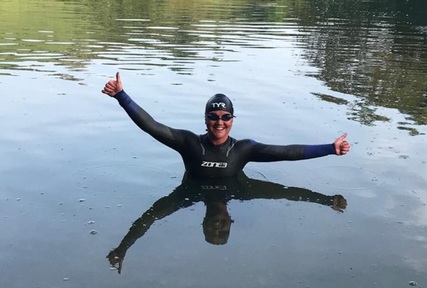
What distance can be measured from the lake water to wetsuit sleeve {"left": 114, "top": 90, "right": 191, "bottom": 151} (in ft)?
2.00

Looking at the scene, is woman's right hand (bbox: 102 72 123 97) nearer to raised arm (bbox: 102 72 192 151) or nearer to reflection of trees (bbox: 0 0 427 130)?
raised arm (bbox: 102 72 192 151)

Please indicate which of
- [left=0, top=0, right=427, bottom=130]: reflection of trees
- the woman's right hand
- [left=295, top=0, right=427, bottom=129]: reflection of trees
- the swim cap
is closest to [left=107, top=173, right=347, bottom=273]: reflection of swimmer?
the swim cap

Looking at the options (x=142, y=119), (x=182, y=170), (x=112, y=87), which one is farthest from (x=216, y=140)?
(x=112, y=87)

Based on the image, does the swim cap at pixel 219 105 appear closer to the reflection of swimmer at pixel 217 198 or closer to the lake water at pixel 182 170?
the reflection of swimmer at pixel 217 198

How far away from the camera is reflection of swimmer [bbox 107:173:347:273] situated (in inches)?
244

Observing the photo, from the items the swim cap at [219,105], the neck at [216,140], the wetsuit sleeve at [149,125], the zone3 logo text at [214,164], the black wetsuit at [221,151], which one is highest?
the swim cap at [219,105]

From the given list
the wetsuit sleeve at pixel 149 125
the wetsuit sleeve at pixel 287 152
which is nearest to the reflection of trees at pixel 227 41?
the wetsuit sleeve at pixel 287 152

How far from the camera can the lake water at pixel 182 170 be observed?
538 centimetres

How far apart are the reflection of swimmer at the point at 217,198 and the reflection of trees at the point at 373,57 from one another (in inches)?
150

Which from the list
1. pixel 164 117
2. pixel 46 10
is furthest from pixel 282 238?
pixel 46 10

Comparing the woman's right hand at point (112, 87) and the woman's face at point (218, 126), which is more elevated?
the woman's right hand at point (112, 87)

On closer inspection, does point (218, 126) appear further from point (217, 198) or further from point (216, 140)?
point (217, 198)

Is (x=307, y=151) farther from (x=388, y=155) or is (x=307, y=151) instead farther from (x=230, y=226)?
(x=388, y=155)

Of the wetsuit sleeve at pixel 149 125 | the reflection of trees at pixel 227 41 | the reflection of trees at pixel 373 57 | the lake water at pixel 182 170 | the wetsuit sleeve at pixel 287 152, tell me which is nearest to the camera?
the lake water at pixel 182 170
